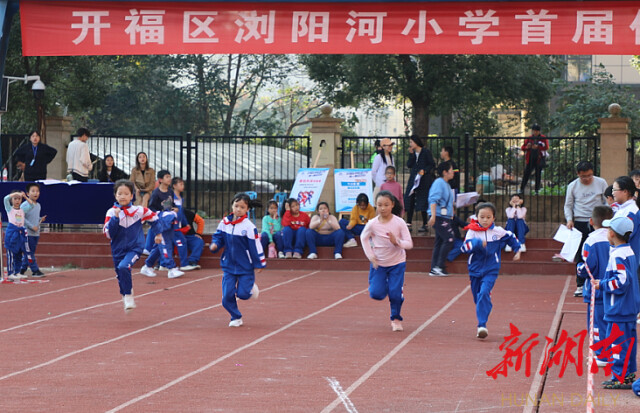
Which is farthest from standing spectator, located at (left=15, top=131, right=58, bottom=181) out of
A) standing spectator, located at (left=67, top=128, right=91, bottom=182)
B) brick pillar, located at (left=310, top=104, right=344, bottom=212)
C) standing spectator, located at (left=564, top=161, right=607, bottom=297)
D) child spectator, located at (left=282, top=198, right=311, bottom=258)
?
standing spectator, located at (left=564, top=161, right=607, bottom=297)

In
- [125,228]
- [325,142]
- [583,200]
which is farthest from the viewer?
[325,142]

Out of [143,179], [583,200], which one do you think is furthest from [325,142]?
[583,200]

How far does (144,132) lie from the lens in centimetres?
4141

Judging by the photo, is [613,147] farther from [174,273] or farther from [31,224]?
[31,224]

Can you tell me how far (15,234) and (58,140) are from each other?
626 cm

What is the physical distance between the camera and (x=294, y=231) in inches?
728

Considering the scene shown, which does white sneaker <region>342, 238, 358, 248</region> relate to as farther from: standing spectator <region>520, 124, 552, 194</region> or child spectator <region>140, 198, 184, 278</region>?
standing spectator <region>520, 124, 552, 194</region>

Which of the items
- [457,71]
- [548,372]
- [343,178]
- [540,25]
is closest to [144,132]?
[457,71]

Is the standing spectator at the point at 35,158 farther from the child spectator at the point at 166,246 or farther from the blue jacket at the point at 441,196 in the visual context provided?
the blue jacket at the point at 441,196

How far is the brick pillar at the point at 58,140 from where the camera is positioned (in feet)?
71.4

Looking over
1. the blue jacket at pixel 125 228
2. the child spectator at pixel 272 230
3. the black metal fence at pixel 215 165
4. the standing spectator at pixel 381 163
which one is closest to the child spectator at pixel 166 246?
the child spectator at pixel 272 230

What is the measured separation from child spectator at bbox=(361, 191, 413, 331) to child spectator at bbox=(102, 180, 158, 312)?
286 centimetres

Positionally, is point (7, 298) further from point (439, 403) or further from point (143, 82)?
point (143, 82)

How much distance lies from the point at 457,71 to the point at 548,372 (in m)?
21.4
